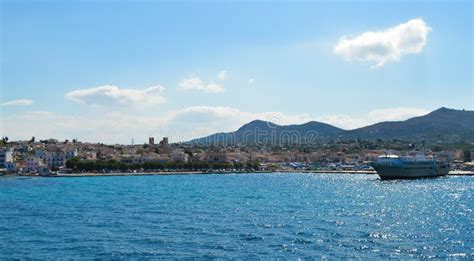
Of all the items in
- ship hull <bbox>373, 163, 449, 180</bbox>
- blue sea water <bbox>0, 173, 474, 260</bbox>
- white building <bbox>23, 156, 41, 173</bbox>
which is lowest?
blue sea water <bbox>0, 173, 474, 260</bbox>

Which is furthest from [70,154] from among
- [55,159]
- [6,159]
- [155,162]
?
[155,162]

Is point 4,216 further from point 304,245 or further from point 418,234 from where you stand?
point 418,234

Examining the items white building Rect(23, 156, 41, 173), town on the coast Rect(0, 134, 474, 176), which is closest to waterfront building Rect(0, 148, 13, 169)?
A: town on the coast Rect(0, 134, 474, 176)

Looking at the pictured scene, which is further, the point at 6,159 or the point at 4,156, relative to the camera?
the point at 4,156

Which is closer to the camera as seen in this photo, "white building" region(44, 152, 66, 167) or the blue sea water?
the blue sea water

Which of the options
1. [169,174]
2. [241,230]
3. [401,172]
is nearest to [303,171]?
[169,174]

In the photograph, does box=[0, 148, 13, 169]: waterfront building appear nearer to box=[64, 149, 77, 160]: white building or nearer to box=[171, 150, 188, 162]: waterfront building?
box=[64, 149, 77, 160]: white building

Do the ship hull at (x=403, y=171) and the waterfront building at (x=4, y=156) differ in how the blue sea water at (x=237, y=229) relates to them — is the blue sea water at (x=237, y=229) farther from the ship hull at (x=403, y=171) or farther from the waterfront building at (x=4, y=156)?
the waterfront building at (x=4, y=156)

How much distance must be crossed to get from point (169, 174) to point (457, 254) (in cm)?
10401

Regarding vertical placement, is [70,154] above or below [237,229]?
above

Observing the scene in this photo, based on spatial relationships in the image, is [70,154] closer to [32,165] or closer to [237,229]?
[32,165]

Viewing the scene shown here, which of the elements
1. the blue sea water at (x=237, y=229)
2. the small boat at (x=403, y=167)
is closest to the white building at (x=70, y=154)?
the small boat at (x=403, y=167)

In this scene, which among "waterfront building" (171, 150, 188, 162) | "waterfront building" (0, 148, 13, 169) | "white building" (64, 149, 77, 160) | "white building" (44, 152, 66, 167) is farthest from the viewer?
"waterfront building" (171, 150, 188, 162)

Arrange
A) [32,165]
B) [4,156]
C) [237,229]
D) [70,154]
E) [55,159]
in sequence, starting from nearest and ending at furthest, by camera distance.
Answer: [237,229]
[32,165]
[4,156]
[55,159]
[70,154]
